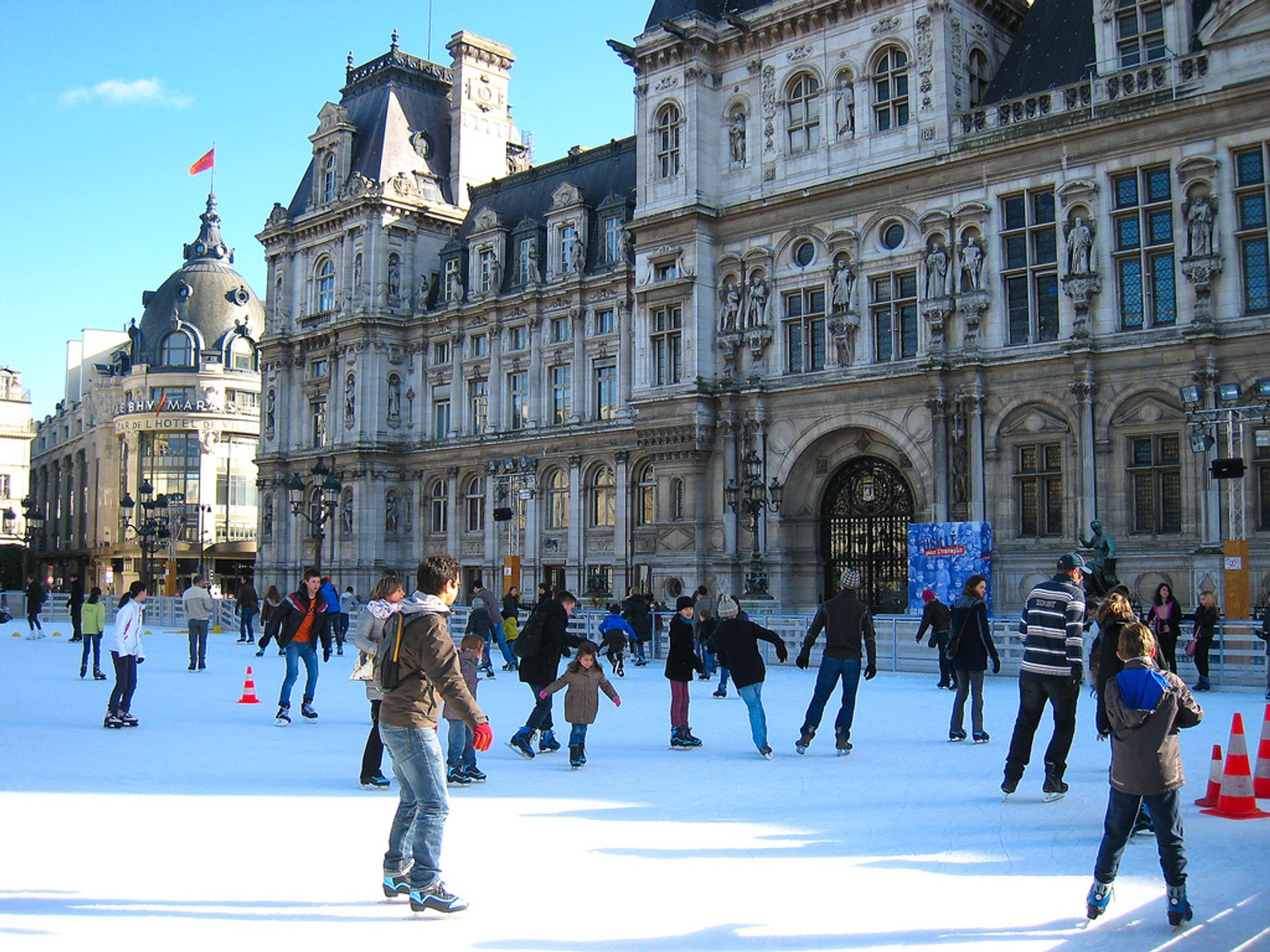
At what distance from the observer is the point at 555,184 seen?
170 ft

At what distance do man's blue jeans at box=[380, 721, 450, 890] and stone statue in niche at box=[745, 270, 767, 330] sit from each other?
1152 inches

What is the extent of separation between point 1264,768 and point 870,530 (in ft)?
79.7

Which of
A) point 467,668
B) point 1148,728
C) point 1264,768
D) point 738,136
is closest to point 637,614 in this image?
point 467,668

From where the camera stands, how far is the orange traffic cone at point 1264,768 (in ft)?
35.4

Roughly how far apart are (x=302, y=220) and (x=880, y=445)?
33.3 meters

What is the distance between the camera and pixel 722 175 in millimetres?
37312

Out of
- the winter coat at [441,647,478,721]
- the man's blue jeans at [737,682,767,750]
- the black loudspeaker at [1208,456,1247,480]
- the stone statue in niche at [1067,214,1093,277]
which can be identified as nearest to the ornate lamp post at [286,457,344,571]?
the stone statue in niche at [1067,214,1093,277]

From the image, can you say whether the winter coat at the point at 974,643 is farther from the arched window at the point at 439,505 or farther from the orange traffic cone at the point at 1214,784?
the arched window at the point at 439,505

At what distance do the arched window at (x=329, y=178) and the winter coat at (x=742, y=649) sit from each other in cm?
4612

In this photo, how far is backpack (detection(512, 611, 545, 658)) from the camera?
13.4 meters

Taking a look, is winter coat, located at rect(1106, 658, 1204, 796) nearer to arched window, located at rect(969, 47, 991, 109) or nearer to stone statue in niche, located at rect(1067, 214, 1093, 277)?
stone statue in niche, located at rect(1067, 214, 1093, 277)

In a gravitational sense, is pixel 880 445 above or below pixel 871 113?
below

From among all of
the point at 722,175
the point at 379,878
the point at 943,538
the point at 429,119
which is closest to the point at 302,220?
the point at 429,119

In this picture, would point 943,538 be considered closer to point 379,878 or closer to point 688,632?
point 688,632
